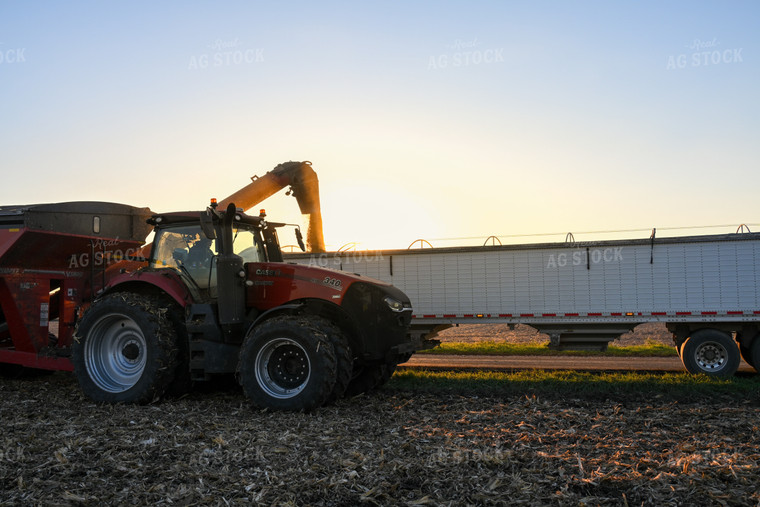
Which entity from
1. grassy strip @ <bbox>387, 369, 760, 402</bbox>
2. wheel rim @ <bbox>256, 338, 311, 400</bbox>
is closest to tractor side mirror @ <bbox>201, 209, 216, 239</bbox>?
wheel rim @ <bbox>256, 338, 311, 400</bbox>

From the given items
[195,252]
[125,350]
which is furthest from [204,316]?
[125,350]

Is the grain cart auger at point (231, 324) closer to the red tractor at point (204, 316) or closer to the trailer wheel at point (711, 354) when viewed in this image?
the red tractor at point (204, 316)

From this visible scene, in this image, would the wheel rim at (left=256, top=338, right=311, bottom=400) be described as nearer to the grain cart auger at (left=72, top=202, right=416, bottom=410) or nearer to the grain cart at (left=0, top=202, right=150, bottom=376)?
the grain cart auger at (left=72, top=202, right=416, bottom=410)

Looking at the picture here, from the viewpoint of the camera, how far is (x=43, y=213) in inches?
395

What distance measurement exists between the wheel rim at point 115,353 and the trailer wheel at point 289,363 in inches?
75.5

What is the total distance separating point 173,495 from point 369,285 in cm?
437

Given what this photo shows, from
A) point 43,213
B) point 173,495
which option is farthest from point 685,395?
point 43,213

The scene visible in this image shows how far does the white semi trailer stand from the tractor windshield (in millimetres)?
6922

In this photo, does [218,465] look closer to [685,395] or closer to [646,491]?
[646,491]

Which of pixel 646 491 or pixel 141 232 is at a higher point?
pixel 141 232

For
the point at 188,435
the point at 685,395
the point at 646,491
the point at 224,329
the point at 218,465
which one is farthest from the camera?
the point at 685,395

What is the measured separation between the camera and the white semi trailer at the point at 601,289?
44.1 feet

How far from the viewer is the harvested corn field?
4871mm

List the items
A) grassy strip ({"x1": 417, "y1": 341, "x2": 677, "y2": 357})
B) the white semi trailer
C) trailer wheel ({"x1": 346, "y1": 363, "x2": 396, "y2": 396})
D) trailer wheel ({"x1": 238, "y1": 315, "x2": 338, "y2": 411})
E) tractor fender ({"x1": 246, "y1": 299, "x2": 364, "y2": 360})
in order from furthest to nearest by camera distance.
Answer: grassy strip ({"x1": 417, "y1": 341, "x2": 677, "y2": 357}), the white semi trailer, trailer wheel ({"x1": 346, "y1": 363, "x2": 396, "y2": 396}), tractor fender ({"x1": 246, "y1": 299, "x2": 364, "y2": 360}), trailer wheel ({"x1": 238, "y1": 315, "x2": 338, "y2": 411})
